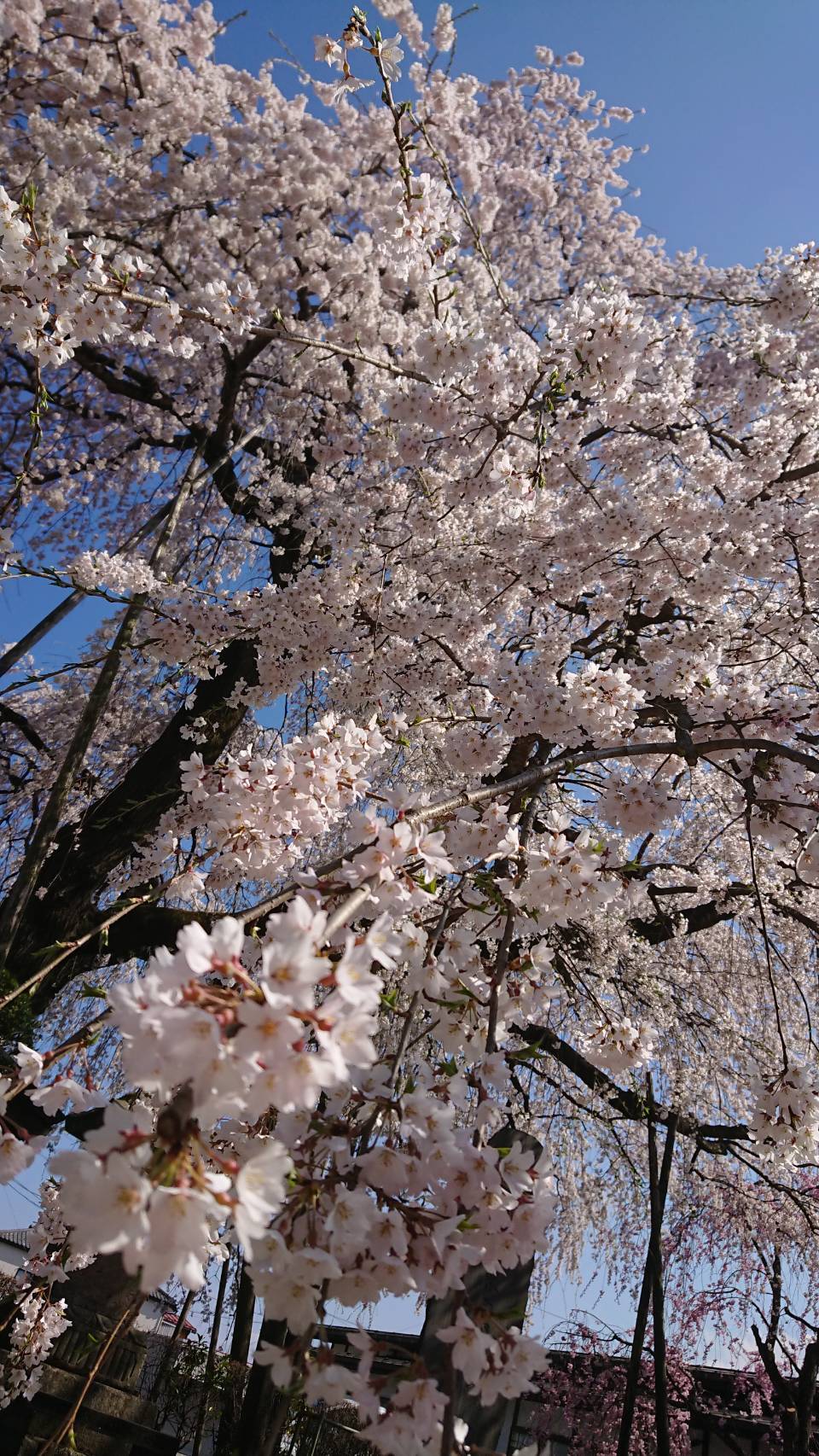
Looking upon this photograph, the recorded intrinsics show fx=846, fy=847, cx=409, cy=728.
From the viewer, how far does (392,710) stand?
5.94 metres

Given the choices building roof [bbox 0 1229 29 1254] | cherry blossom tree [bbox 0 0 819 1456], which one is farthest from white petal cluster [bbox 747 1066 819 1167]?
building roof [bbox 0 1229 29 1254]

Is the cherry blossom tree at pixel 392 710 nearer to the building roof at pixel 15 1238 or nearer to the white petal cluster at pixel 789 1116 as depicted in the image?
the white petal cluster at pixel 789 1116

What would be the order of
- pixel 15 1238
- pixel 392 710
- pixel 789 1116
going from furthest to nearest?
pixel 15 1238, pixel 392 710, pixel 789 1116

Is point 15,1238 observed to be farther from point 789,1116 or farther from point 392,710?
point 789,1116

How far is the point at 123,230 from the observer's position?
724 cm

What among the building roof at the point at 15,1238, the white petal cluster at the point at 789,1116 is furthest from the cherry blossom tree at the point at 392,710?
the building roof at the point at 15,1238

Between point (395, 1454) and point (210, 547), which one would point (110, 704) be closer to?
point (210, 547)

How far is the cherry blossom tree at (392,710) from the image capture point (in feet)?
3.75

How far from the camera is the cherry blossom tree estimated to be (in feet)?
3.75

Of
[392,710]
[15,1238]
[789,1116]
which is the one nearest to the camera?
[789,1116]

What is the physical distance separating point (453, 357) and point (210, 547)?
179 inches

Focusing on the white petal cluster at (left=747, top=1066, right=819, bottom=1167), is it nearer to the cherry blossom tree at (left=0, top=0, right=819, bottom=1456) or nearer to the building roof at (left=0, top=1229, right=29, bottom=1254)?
the cherry blossom tree at (left=0, top=0, right=819, bottom=1456)

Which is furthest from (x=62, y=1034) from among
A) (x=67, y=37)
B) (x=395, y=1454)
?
(x=67, y=37)

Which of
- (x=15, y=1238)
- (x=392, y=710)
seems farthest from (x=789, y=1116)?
(x=15, y=1238)
